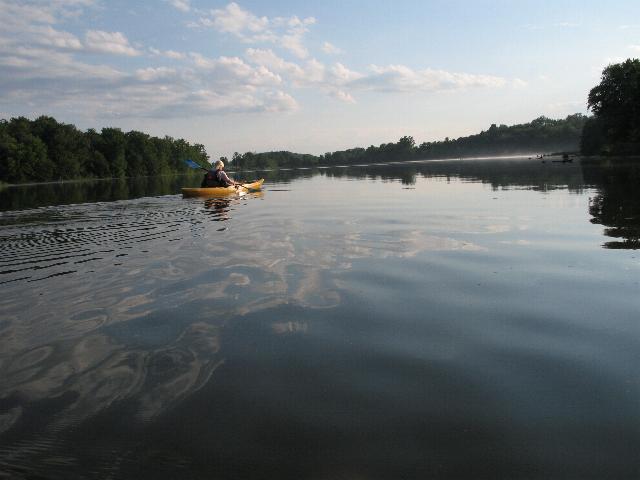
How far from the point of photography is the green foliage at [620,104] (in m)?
63.7

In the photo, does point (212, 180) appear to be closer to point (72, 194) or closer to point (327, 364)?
point (72, 194)

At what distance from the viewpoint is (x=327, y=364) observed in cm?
444

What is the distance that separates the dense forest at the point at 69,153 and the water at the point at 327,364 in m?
80.3

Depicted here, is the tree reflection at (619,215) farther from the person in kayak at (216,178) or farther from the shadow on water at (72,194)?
the shadow on water at (72,194)

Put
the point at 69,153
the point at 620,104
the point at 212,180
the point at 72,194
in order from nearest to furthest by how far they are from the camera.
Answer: the point at 212,180, the point at 72,194, the point at 620,104, the point at 69,153

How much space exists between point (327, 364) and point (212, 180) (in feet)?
75.0

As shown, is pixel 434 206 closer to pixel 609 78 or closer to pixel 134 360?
pixel 134 360

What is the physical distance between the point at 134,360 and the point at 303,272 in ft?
12.6

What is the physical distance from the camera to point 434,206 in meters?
18.4

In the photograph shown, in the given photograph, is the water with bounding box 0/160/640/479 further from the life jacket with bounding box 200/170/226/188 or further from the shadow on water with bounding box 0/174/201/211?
the shadow on water with bounding box 0/174/201/211

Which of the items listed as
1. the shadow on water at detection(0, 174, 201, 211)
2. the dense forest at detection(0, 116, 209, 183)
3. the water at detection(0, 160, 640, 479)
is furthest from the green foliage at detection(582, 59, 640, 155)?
the dense forest at detection(0, 116, 209, 183)

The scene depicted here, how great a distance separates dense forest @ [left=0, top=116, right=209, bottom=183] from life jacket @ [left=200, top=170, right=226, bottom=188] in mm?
64198

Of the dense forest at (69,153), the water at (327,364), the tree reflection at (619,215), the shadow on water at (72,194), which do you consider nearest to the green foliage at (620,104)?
the tree reflection at (619,215)

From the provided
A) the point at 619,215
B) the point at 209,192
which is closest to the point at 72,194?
the point at 209,192
